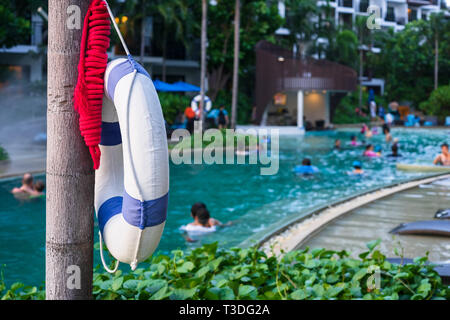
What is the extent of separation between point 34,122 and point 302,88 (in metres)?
15.8

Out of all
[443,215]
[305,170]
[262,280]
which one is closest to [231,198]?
[305,170]

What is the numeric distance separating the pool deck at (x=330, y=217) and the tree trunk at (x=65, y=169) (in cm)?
396

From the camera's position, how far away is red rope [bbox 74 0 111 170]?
7.87 feet

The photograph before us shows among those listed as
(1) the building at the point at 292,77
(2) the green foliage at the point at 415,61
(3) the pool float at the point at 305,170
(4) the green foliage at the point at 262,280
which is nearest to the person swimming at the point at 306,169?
(3) the pool float at the point at 305,170

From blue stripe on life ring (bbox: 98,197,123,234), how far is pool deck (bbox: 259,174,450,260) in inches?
157

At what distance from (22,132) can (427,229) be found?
819 inches

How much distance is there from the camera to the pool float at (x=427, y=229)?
790 cm

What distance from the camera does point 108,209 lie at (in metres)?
2.53

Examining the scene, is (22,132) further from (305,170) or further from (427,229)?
(427,229)

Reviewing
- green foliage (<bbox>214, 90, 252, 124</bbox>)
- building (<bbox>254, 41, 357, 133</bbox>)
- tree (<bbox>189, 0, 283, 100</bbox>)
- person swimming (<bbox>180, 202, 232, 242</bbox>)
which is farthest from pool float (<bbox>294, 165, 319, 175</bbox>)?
tree (<bbox>189, 0, 283, 100</bbox>)

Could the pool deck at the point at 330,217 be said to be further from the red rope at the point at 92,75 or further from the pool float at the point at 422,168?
the red rope at the point at 92,75

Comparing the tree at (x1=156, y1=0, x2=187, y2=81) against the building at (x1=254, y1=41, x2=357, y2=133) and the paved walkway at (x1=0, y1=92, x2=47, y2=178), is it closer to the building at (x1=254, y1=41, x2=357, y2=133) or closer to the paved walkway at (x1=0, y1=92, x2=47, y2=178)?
the building at (x1=254, y1=41, x2=357, y2=133)
